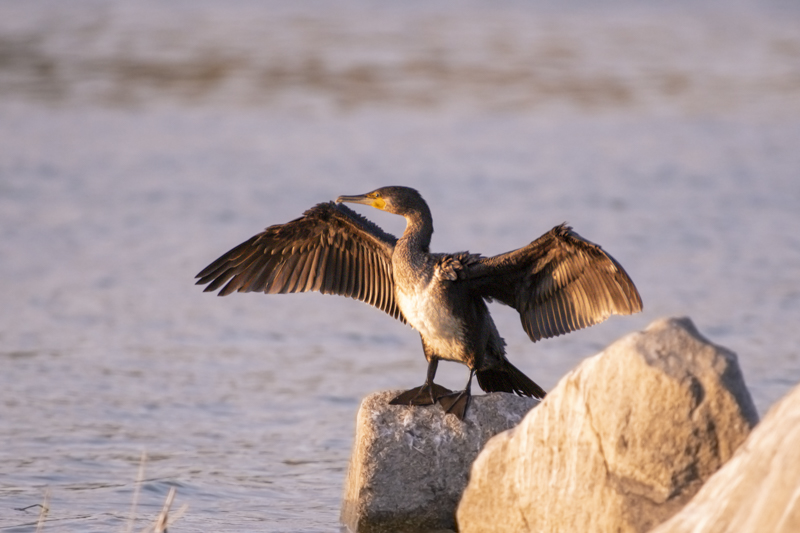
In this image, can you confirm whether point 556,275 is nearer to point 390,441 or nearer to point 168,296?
point 390,441

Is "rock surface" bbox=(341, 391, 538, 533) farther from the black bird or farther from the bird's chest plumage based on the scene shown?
the bird's chest plumage

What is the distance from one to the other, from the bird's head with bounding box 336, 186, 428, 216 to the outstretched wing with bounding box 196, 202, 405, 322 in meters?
0.10

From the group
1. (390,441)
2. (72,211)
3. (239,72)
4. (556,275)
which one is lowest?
(390,441)

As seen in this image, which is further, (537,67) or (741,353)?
(537,67)

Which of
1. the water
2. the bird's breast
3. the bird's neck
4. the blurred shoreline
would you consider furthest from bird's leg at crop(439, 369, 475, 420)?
the blurred shoreline

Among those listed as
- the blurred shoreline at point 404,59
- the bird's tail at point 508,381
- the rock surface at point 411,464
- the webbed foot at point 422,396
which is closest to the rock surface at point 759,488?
the rock surface at point 411,464

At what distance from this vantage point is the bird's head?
5.55 metres

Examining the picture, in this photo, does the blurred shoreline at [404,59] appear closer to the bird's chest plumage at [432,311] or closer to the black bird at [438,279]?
the black bird at [438,279]

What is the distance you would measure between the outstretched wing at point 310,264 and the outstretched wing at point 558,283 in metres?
0.68

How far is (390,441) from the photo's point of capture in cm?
501

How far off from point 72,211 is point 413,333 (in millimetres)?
4558

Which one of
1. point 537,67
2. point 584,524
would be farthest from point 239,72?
point 584,524

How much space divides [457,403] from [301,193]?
23.5 ft

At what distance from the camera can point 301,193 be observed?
12008 mm
